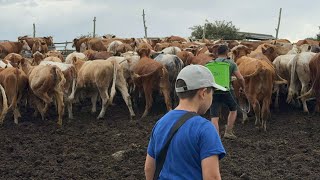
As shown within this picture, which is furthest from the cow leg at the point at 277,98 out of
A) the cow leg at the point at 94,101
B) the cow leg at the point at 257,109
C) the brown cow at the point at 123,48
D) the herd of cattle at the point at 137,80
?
the brown cow at the point at 123,48

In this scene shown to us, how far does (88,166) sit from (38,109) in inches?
231

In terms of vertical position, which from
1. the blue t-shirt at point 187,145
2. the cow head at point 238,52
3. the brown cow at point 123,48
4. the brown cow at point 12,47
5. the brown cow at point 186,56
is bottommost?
the brown cow at point 12,47

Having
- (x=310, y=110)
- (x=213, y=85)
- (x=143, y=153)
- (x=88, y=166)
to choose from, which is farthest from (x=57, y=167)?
(x=310, y=110)

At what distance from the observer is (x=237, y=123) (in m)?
13.6

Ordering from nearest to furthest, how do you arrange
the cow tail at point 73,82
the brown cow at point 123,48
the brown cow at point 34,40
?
the cow tail at point 73,82 < the brown cow at point 123,48 < the brown cow at point 34,40

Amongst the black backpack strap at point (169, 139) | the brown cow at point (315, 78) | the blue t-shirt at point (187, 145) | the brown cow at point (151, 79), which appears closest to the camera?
the blue t-shirt at point (187, 145)

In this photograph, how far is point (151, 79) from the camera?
15016mm

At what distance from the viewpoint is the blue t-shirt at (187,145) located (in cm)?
379

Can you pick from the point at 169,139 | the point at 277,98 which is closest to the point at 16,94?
the point at 277,98

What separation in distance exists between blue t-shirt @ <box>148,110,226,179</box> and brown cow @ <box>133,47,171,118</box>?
34.9 feet

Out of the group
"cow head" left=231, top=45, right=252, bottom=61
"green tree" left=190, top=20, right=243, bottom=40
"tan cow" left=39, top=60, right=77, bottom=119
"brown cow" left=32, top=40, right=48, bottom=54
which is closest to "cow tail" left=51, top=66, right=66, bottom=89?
"tan cow" left=39, top=60, right=77, bottom=119

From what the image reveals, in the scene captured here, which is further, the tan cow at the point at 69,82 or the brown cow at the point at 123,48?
the brown cow at the point at 123,48

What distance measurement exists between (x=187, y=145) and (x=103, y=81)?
1136cm

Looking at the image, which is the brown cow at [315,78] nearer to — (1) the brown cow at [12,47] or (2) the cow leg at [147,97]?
(2) the cow leg at [147,97]
